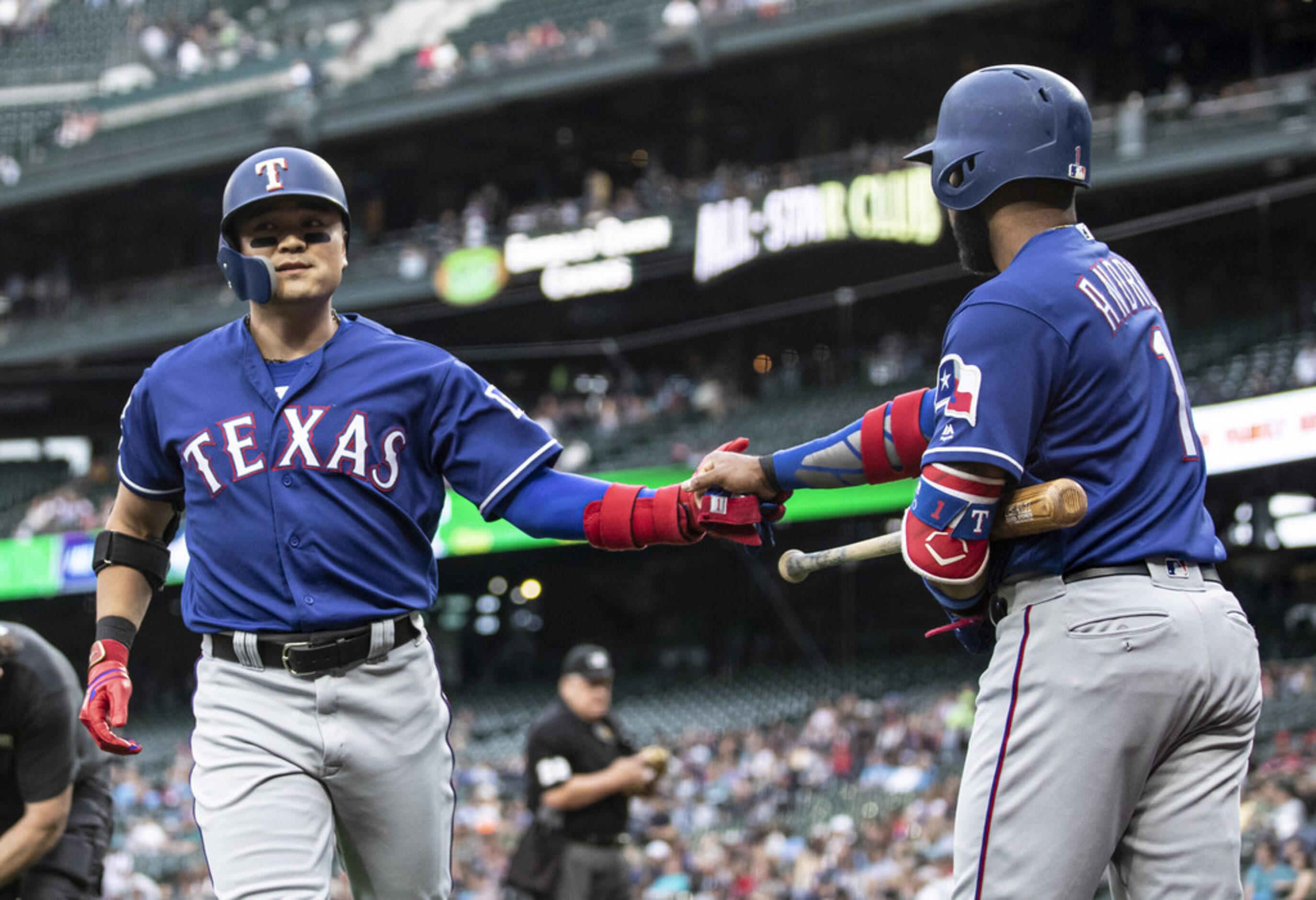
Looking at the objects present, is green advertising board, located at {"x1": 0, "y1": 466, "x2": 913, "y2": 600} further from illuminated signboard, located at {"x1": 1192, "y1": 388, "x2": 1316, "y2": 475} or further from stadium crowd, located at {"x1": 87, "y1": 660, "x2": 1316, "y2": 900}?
illuminated signboard, located at {"x1": 1192, "y1": 388, "x2": 1316, "y2": 475}

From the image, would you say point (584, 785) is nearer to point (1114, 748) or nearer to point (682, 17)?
point (1114, 748)

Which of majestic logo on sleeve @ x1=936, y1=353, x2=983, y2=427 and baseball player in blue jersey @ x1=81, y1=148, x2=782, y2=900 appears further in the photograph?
baseball player in blue jersey @ x1=81, y1=148, x2=782, y2=900

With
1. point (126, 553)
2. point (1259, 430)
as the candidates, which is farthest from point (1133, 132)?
point (126, 553)

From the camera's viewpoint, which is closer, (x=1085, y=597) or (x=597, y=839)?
(x=1085, y=597)

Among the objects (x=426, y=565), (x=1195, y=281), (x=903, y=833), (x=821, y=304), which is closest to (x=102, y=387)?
(x=821, y=304)

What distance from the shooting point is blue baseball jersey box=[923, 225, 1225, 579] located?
3170mm

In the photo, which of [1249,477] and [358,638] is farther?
[1249,477]

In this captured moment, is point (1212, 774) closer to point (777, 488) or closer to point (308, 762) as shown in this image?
point (777, 488)

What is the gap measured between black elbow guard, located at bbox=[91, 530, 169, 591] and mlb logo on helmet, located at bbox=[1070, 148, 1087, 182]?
2.40 metres

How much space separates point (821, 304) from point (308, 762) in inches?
858

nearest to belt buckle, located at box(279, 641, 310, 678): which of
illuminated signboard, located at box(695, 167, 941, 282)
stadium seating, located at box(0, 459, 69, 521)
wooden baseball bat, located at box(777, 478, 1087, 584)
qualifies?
wooden baseball bat, located at box(777, 478, 1087, 584)

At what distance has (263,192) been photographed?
13.1 feet

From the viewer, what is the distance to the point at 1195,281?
21781mm

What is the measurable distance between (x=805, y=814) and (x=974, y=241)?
12.1 m
